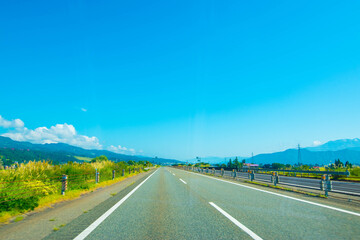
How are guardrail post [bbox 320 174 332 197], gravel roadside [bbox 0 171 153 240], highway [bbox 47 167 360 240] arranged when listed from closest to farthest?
highway [bbox 47 167 360 240] → gravel roadside [bbox 0 171 153 240] → guardrail post [bbox 320 174 332 197]

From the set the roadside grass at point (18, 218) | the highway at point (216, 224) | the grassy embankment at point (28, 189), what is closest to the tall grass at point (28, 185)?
the grassy embankment at point (28, 189)

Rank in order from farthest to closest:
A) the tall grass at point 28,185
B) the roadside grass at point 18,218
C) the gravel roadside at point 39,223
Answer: the tall grass at point 28,185
the roadside grass at point 18,218
the gravel roadside at point 39,223

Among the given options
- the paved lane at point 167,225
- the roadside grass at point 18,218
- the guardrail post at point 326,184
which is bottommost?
the roadside grass at point 18,218

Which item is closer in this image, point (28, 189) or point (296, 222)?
point (296, 222)

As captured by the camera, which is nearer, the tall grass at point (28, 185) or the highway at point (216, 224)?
the highway at point (216, 224)

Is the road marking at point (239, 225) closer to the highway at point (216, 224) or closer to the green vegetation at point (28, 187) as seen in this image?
the highway at point (216, 224)

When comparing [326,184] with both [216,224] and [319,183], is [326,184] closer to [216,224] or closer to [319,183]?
[319,183]

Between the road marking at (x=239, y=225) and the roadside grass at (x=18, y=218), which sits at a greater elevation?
the road marking at (x=239, y=225)

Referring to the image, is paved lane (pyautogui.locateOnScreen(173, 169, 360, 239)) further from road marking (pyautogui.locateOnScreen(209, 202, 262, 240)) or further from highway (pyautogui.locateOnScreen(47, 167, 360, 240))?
road marking (pyautogui.locateOnScreen(209, 202, 262, 240))

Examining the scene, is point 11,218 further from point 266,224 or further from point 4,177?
point 266,224

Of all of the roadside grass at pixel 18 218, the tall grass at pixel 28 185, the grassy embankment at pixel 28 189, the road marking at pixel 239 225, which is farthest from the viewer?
the tall grass at pixel 28 185

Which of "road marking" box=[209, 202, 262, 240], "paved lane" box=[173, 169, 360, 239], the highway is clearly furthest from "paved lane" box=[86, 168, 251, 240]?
"paved lane" box=[173, 169, 360, 239]

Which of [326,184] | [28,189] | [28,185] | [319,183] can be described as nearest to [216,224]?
[28,189]

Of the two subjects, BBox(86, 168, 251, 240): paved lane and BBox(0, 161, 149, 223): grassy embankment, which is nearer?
BBox(86, 168, 251, 240): paved lane
